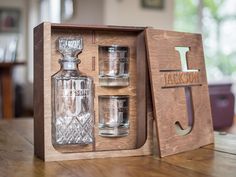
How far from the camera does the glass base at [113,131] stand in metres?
0.83

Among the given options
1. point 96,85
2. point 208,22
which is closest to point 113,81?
point 96,85

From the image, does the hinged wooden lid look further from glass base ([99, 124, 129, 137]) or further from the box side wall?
the box side wall

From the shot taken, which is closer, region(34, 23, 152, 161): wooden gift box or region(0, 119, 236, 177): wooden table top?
region(0, 119, 236, 177): wooden table top

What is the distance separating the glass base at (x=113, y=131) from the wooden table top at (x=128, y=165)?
0.08m

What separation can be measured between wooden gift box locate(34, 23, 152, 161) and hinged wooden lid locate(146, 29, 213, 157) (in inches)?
1.5

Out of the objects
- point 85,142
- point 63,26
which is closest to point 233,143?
point 85,142

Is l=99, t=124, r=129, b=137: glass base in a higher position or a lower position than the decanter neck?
lower

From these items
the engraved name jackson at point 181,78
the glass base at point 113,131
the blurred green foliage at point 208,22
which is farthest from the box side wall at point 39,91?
the blurred green foliage at point 208,22

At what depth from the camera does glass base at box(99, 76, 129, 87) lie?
0.84 m

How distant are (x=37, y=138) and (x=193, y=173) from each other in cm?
31

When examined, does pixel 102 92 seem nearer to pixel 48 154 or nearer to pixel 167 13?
pixel 48 154

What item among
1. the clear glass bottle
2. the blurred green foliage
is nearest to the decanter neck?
the clear glass bottle

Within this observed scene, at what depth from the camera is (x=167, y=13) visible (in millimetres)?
5418

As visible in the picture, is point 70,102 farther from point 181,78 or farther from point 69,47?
point 181,78
